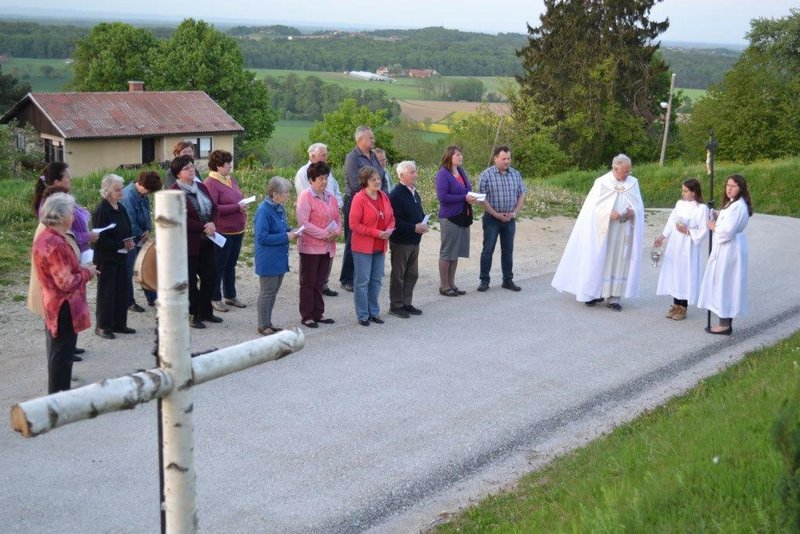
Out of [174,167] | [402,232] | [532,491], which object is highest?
[174,167]

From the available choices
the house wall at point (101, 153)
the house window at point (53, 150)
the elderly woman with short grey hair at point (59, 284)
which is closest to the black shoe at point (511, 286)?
the elderly woman with short grey hair at point (59, 284)

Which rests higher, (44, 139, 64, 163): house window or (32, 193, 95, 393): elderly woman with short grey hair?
(32, 193, 95, 393): elderly woman with short grey hair

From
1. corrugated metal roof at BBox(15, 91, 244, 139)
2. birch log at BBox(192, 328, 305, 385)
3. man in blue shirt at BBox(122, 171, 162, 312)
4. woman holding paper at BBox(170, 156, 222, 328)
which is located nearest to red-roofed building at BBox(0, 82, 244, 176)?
corrugated metal roof at BBox(15, 91, 244, 139)

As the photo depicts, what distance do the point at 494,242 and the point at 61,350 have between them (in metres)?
6.62

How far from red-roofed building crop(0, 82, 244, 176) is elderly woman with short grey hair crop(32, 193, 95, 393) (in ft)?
189

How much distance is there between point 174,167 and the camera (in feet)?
33.1

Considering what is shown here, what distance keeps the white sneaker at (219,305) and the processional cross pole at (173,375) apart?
25.8 ft

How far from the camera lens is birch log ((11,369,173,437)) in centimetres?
265

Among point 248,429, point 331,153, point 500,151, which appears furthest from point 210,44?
point 248,429

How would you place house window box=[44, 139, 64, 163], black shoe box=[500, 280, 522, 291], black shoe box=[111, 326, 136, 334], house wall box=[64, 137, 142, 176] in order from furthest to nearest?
1. house wall box=[64, 137, 142, 176]
2. house window box=[44, 139, 64, 163]
3. black shoe box=[500, 280, 522, 291]
4. black shoe box=[111, 326, 136, 334]

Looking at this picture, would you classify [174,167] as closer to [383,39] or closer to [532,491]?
[532,491]

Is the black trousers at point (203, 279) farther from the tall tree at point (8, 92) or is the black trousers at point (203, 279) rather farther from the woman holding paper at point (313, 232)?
the tall tree at point (8, 92)

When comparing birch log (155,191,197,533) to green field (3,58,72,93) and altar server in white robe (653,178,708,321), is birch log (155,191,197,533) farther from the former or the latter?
green field (3,58,72,93)

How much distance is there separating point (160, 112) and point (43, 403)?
2557 inches
